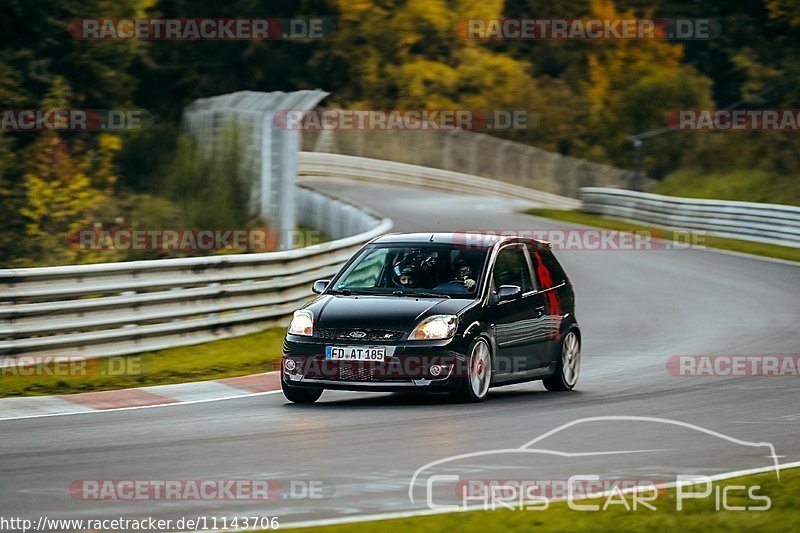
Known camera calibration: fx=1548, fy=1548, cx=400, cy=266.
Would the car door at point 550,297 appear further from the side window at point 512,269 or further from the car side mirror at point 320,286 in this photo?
the car side mirror at point 320,286

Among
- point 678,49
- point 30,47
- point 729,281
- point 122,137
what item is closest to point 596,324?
point 729,281

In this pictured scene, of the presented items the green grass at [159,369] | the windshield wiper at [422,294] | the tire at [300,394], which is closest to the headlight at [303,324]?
the tire at [300,394]

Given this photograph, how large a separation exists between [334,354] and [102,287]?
12.9 feet

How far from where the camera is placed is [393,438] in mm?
10633

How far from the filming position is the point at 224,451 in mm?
10023

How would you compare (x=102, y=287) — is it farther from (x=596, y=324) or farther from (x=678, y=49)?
(x=678, y=49)

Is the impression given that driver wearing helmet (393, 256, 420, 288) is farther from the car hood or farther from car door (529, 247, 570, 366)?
car door (529, 247, 570, 366)

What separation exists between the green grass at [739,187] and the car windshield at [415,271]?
28.9m

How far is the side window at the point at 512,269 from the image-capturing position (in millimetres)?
13906

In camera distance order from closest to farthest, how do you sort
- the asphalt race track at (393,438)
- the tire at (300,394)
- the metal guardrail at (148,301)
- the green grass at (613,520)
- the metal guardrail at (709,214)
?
the green grass at (613,520) → the asphalt race track at (393,438) → the tire at (300,394) → the metal guardrail at (148,301) → the metal guardrail at (709,214)

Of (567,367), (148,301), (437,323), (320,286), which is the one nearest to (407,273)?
(320,286)

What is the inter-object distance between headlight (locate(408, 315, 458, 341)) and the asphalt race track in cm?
59

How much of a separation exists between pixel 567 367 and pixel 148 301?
15.0 ft

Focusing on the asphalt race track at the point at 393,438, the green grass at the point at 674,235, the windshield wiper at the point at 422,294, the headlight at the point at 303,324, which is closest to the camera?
the asphalt race track at the point at 393,438
